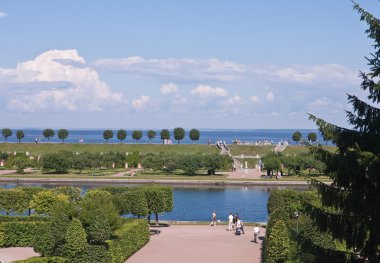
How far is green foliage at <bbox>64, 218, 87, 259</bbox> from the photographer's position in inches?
890

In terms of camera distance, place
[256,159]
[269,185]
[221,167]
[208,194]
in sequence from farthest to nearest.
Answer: [256,159] → [221,167] → [269,185] → [208,194]

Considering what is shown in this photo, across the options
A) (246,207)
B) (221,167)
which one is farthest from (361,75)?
(221,167)

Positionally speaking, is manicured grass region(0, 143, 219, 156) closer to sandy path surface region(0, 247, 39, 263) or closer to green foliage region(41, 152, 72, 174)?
green foliage region(41, 152, 72, 174)

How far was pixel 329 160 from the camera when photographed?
12.2 metres

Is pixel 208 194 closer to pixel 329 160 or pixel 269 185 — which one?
pixel 269 185

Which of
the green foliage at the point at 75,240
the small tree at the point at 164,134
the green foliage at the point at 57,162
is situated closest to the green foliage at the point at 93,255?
the green foliage at the point at 75,240

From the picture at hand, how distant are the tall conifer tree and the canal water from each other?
96.6 ft

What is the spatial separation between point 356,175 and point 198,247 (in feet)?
59.0

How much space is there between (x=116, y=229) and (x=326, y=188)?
1611 centimetres

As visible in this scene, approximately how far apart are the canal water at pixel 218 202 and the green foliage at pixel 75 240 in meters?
19.2

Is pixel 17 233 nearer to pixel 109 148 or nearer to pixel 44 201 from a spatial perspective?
pixel 44 201

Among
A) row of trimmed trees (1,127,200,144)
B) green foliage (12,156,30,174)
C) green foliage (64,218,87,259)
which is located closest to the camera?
green foliage (64,218,87,259)

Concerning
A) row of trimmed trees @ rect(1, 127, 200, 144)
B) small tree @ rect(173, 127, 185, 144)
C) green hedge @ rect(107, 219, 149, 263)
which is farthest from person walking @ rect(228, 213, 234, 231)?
small tree @ rect(173, 127, 185, 144)

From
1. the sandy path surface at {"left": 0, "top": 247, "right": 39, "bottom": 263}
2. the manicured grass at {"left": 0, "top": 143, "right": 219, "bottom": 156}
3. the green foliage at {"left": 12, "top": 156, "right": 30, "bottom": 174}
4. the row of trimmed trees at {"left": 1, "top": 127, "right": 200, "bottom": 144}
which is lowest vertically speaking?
the sandy path surface at {"left": 0, "top": 247, "right": 39, "bottom": 263}
